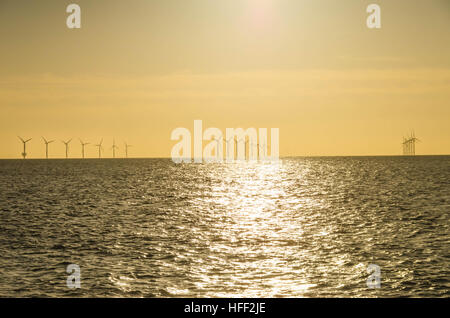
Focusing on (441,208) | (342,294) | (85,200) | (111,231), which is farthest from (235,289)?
(85,200)

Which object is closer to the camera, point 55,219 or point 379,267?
point 379,267

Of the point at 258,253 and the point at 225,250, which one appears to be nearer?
the point at 258,253

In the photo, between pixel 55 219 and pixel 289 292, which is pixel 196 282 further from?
pixel 55 219

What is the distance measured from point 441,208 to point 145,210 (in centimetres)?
4061

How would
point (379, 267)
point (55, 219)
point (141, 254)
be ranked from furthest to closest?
point (55, 219) → point (141, 254) → point (379, 267)

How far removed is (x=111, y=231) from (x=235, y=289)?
24658mm

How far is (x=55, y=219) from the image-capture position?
58.4 metres

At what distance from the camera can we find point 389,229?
159 feet

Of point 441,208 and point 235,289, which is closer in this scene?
point 235,289

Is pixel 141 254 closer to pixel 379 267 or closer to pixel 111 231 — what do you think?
pixel 111 231

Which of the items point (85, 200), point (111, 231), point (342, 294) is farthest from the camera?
point (85, 200)
